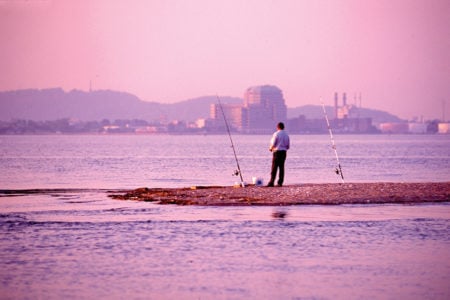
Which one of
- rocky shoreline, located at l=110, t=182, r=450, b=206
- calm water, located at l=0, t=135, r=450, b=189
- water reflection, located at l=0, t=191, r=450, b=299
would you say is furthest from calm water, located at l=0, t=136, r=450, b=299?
calm water, located at l=0, t=135, r=450, b=189

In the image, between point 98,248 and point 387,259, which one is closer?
point 387,259

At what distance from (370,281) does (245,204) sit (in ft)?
34.0

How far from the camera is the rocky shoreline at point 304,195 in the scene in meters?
22.3

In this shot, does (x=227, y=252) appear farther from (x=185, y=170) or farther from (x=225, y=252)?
(x=185, y=170)

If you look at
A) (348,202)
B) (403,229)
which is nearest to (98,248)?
(403,229)

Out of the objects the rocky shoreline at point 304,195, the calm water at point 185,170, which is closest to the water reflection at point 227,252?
the rocky shoreline at point 304,195

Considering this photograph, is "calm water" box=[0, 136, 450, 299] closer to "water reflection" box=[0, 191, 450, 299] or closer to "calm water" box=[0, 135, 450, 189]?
"water reflection" box=[0, 191, 450, 299]

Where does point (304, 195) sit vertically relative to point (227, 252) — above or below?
above

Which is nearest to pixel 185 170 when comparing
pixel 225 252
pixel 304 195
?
pixel 304 195

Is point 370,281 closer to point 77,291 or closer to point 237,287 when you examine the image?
point 237,287

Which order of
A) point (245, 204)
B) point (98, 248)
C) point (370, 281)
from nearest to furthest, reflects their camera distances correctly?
1. point (370, 281)
2. point (98, 248)
3. point (245, 204)

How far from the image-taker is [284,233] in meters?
16.3

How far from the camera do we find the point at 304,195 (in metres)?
23.0

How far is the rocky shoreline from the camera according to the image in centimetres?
2227
